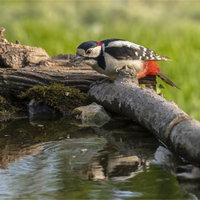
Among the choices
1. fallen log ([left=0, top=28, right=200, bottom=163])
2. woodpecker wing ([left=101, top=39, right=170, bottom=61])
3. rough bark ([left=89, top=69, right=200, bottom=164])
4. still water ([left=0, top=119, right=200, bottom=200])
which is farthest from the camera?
woodpecker wing ([left=101, top=39, right=170, bottom=61])

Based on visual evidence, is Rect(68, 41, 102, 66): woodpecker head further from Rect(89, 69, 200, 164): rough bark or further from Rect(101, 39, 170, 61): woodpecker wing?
Rect(89, 69, 200, 164): rough bark

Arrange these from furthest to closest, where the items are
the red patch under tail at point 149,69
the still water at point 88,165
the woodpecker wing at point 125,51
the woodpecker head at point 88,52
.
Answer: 1. the red patch under tail at point 149,69
2. the woodpecker wing at point 125,51
3. the woodpecker head at point 88,52
4. the still water at point 88,165

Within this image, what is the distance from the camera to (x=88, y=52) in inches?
143

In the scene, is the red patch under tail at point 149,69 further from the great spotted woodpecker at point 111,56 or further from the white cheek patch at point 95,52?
the white cheek patch at point 95,52

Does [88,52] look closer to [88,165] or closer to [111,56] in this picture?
[111,56]

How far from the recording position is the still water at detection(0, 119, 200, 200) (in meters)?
1.68

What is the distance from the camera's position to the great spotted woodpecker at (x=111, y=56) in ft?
11.9

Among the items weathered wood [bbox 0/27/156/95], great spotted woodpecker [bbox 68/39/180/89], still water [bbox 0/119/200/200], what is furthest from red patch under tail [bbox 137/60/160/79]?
still water [bbox 0/119/200/200]

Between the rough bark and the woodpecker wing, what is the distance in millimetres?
230

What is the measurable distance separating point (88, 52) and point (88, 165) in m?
1.82

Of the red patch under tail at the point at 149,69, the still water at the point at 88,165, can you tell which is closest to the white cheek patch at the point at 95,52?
the red patch under tail at the point at 149,69

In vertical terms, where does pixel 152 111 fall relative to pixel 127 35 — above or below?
below

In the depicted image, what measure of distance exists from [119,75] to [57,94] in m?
0.75

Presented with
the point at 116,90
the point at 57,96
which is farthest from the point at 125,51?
the point at 57,96
